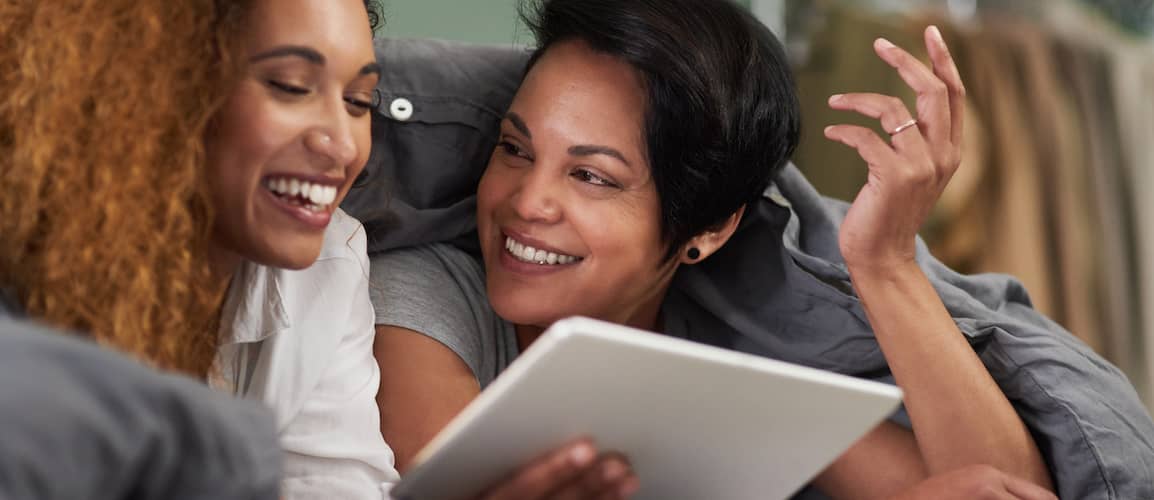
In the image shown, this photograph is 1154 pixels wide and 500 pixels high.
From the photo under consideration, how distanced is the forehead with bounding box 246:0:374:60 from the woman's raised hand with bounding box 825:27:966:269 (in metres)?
0.44

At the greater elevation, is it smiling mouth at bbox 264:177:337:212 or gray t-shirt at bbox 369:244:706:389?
smiling mouth at bbox 264:177:337:212

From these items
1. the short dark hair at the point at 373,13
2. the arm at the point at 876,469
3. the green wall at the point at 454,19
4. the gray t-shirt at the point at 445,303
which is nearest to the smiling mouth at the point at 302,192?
the short dark hair at the point at 373,13

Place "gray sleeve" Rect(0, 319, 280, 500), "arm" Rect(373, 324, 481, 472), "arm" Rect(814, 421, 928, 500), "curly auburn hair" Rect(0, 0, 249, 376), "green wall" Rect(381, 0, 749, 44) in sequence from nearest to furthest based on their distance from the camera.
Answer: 1. "gray sleeve" Rect(0, 319, 280, 500)
2. "curly auburn hair" Rect(0, 0, 249, 376)
3. "arm" Rect(373, 324, 481, 472)
4. "arm" Rect(814, 421, 928, 500)
5. "green wall" Rect(381, 0, 749, 44)

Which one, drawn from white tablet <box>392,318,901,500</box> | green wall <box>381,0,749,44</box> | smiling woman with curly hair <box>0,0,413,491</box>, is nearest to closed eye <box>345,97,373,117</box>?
smiling woman with curly hair <box>0,0,413,491</box>

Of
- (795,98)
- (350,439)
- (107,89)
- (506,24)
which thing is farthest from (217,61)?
(506,24)

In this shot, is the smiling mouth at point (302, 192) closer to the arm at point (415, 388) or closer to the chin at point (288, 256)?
the chin at point (288, 256)

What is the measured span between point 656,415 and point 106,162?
332 millimetres

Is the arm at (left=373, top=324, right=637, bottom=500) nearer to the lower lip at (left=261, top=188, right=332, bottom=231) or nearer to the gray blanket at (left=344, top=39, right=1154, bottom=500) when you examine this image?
the gray blanket at (left=344, top=39, right=1154, bottom=500)

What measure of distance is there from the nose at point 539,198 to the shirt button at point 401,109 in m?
0.14

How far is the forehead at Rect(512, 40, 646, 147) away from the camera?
3.58 feet

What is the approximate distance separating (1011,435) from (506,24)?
853 mm

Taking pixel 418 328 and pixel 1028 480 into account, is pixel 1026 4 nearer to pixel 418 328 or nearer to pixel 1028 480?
pixel 1028 480

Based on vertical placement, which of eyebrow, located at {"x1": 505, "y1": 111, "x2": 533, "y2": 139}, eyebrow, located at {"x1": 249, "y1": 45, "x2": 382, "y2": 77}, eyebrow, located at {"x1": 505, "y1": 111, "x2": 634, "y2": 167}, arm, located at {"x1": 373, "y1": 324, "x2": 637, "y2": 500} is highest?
eyebrow, located at {"x1": 249, "y1": 45, "x2": 382, "y2": 77}

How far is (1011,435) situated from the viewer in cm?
106
